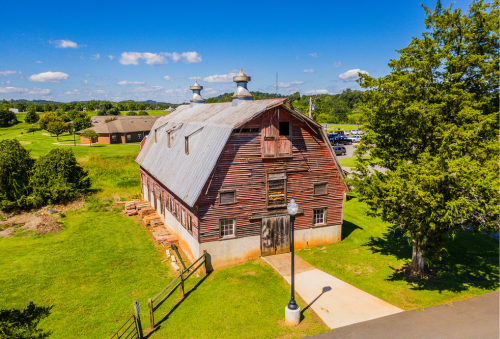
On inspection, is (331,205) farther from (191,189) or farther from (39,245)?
(39,245)

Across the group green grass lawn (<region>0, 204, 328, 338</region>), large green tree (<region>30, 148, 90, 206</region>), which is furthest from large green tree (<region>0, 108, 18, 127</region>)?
green grass lawn (<region>0, 204, 328, 338</region>)

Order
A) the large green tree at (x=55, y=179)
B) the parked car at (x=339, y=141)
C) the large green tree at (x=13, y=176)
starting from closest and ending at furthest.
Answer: the large green tree at (x=13, y=176), the large green tree at (x=55, y=179), the parked car at (x=339, y=141)

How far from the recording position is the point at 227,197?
1844cm

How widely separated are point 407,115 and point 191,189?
12.0 meters

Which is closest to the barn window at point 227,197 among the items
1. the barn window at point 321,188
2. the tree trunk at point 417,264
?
the barn window at point 321,188

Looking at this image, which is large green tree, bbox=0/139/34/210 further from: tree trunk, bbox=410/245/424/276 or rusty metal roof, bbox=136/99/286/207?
tree trunk, bbox=410/245/424/276

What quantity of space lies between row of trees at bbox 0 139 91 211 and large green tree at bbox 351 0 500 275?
29.0m

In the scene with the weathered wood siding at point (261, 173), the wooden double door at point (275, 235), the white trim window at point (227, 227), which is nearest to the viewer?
the weathered wood siding at point (261, 173)

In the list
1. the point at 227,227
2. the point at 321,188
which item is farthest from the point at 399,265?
the point at 227,227

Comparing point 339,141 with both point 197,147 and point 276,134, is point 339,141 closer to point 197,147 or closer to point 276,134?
point 276,134

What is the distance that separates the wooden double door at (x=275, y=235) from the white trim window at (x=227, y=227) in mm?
1898

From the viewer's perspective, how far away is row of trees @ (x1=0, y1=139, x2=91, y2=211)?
2970 centimetres

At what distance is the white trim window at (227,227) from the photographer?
18.6m

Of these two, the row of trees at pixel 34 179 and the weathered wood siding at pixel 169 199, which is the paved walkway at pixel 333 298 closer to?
the weathered wood siding at pixel 169 199
